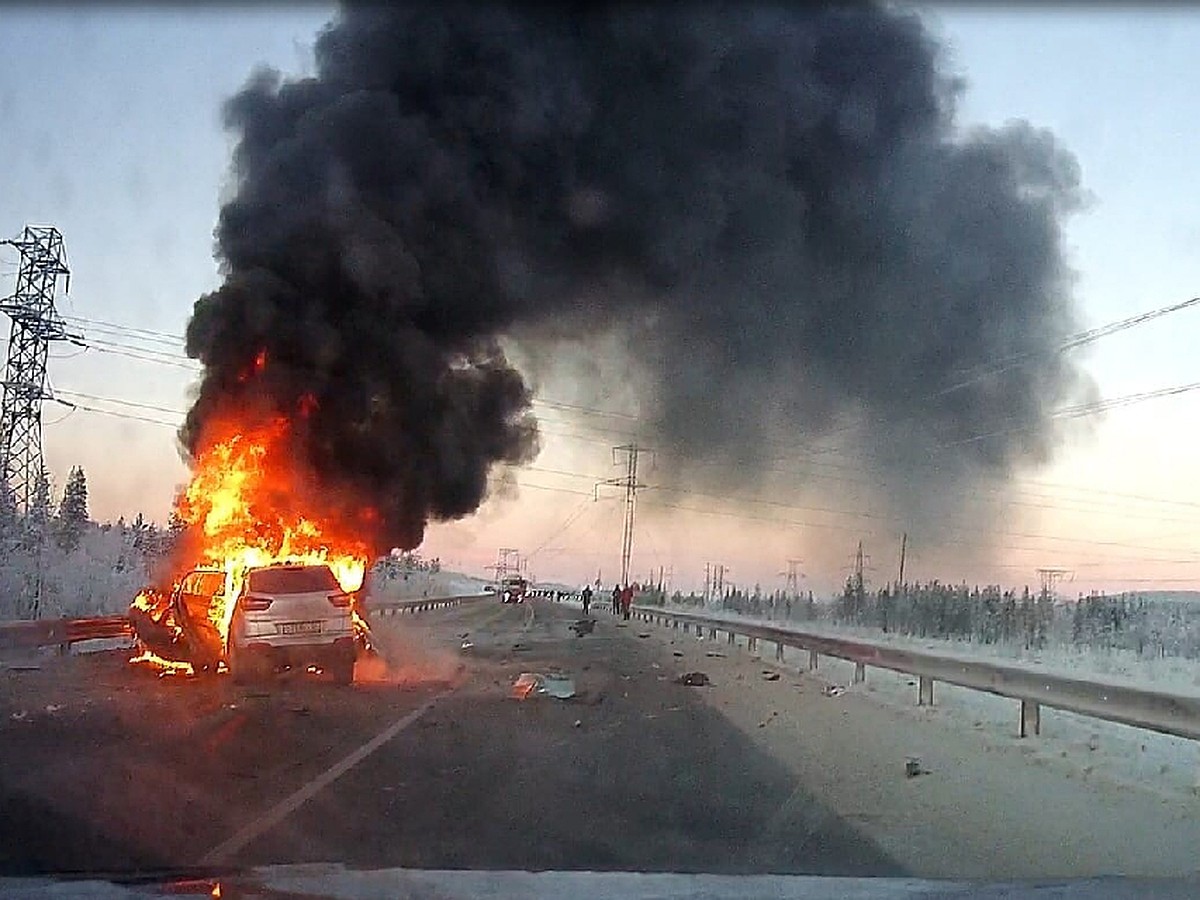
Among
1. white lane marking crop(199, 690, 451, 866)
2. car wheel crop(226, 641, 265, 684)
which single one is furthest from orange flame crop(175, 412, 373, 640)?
white lane marking crop(199, 690, 451, 866)

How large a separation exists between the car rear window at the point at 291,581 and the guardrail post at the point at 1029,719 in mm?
9736

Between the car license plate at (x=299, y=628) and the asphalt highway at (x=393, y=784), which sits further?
the car license plate at (x=299, y=628)

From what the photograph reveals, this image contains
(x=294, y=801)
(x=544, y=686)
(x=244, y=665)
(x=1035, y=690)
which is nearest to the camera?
(x=294, y=801)

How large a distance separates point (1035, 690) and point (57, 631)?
1755 cm

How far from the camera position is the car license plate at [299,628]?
18.5m

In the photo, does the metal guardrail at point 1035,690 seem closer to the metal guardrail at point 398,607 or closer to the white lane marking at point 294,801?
the white lane marking at point 294,801

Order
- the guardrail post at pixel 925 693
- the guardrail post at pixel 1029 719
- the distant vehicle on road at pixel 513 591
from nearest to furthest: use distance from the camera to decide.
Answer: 1. the guardrail post at pixel 1029 719
2. the guardrail post at pixel 925 693
3. the distant vehicle on road at pixel 513 591

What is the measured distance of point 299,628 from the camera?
1861 cm

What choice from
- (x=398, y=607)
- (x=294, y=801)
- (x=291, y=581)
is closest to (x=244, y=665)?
(x=291, y=581)

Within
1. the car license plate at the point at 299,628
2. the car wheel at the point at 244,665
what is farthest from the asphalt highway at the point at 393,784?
the car license plate at the point at 299,628

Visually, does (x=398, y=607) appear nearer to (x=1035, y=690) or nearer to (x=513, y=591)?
(x=513, y=591)

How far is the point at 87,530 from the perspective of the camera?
94.7 meters

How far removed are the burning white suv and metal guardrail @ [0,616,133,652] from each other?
492 cm

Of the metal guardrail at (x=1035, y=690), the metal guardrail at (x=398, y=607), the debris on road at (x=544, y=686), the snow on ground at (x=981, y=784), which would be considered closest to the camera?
the snow on ground at (x=981, y=784)
